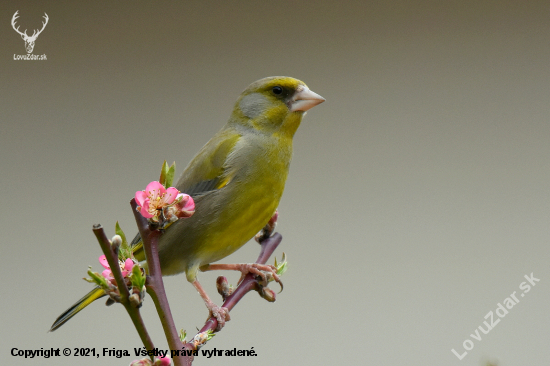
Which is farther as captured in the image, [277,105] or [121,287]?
[277,105]

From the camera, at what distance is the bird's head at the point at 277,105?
3.86 ft

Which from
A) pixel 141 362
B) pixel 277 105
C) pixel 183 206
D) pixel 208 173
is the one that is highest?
pixel 277 105

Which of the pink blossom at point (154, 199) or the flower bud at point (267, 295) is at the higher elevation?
the pink blossom at point (154, 199)

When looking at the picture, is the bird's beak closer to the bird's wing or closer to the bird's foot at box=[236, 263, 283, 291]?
the bird's wing

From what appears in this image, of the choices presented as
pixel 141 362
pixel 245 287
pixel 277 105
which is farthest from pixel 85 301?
pixel 277 105

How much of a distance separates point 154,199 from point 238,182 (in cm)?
54

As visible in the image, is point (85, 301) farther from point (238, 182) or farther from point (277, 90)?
point (277, 90)

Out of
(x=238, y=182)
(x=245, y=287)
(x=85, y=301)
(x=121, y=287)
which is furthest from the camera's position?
(x=238, y=182)

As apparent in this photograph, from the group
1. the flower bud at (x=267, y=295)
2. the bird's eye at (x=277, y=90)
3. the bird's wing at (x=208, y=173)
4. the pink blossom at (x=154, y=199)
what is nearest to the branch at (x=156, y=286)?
the pink blossom at (x=154, y=199)

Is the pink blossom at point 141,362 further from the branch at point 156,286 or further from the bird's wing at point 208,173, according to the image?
the bird's wing at point 208,173

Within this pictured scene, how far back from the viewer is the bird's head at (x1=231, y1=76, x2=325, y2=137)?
3.86 feet

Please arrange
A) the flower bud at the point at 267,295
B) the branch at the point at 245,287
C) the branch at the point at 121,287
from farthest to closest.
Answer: the flower bud at the point at 267,295 → the branch at the point at 245,287 → the branch at the point at 121,287

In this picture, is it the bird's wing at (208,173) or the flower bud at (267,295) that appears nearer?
the flower bud at (267,295)

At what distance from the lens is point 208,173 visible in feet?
3.83
